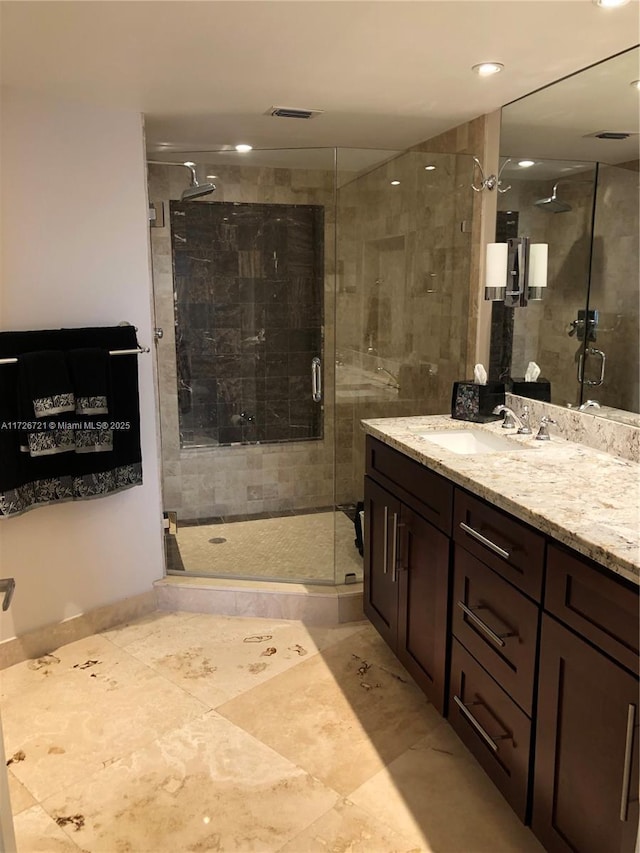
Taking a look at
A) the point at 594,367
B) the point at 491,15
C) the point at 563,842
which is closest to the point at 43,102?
the point at 491,15

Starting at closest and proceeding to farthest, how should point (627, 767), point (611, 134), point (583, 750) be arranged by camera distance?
point (627, 767) < point (583, 750) < point (611, 134)

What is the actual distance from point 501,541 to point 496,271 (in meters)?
1.25

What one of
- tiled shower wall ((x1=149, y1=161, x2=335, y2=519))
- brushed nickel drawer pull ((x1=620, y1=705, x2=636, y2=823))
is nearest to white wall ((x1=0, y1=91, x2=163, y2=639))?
tiled shower wall ((x1=149, y1=161, x2=335, y2=519))

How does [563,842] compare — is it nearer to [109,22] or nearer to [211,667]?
[211,667]

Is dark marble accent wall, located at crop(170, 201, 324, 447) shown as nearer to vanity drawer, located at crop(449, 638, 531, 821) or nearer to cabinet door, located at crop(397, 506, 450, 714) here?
cabinet door, located at crop(397, 506, 450, 714)

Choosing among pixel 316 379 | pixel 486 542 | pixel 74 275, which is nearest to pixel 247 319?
pixel 316 379

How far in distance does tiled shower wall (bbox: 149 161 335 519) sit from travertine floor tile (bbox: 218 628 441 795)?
3.83 feet

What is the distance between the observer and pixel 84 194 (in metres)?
2.61

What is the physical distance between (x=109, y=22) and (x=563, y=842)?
232 centimetres

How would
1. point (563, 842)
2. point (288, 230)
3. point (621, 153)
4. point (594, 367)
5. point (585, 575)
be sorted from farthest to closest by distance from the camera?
point (288, 230), point (594, 367), point (621, 153), point (563, 842), point (585, 575)

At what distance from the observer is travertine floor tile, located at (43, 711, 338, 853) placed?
179cm

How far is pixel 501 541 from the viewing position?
5.65 ft

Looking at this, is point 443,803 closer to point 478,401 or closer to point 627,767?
point 627,767

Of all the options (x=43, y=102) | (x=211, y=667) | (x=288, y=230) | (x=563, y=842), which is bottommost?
(x=211, y=667)
